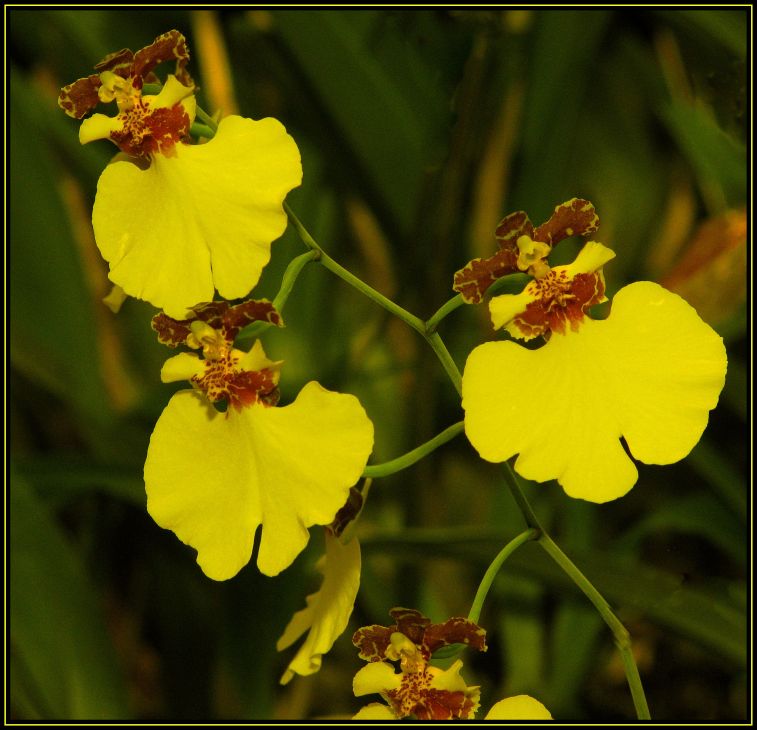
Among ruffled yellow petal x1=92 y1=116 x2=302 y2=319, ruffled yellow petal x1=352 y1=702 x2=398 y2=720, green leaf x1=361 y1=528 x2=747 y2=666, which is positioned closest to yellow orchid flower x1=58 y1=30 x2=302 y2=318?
ruffled yellow petal x1=92 y1=116 x2=302 y2=319

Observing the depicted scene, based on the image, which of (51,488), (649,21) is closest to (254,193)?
(51,488)

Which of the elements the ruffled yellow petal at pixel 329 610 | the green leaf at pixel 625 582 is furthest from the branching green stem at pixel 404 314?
the green leaf at pixel 625 582

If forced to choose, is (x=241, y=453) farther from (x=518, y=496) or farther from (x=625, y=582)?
(x=625, y=582)

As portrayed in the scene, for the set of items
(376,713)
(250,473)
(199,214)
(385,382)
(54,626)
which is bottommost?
(385,382)

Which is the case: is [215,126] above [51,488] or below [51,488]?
above

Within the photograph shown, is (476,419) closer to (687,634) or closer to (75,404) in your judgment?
(687,634)

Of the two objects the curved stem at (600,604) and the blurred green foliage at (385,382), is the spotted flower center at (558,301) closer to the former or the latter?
the curved stem at (600,604)

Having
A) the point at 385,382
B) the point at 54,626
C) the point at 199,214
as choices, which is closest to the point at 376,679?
the point at 199,214
